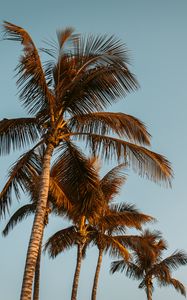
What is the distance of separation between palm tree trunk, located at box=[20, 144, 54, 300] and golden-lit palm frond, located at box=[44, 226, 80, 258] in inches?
468

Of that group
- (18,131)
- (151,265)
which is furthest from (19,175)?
(151,265)

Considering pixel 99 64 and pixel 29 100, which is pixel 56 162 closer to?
pixel 29 100

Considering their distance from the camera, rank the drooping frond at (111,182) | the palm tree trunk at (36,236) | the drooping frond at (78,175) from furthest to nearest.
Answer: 1. the drooping frond at (111,182)
2. the drooping frond at (78,175)
3. the palm tree trunk at (36,236)

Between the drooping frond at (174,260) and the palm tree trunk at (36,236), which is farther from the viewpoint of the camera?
the drooping frond at (174,260)

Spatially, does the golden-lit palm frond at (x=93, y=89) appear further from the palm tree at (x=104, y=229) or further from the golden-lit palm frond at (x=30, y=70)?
the palm tree at (x=104, y=229)

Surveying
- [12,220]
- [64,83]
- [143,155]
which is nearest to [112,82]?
[64,83]

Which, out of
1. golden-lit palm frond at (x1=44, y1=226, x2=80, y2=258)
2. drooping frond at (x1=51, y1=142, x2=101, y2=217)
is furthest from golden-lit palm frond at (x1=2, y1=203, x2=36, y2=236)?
drooping frond at (x1=51, y1=142, x2=101, y2=217)

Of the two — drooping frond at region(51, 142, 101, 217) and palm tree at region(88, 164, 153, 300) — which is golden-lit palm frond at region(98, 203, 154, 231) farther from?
drooping frond at region(51, 142, 101, 217)

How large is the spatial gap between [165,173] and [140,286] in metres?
22.8

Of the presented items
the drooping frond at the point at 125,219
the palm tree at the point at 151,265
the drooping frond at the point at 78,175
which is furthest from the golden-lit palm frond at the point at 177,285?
the drooping frond at the point at 78,175

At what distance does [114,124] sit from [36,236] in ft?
12.7

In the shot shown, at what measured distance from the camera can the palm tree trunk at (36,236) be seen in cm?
965

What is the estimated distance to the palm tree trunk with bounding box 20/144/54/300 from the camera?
9.65 m

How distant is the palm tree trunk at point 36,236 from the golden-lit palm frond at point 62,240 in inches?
468
